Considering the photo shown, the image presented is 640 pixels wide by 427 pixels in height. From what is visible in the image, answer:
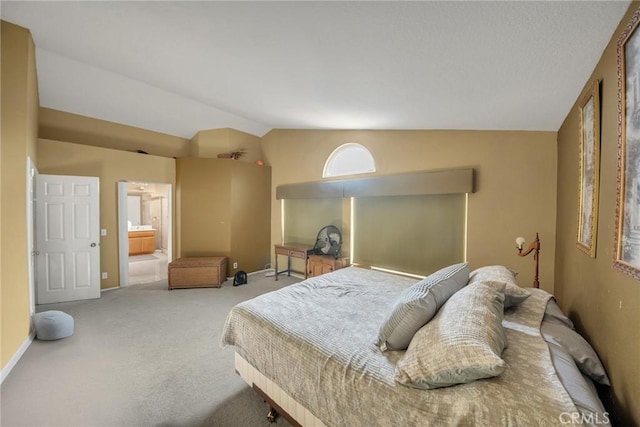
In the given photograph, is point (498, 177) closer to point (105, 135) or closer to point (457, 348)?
point (457, 348)

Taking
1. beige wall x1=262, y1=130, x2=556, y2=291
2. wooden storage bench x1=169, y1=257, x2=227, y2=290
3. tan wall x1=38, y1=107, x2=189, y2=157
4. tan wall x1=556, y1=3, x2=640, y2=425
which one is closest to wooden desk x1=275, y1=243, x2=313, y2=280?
wooden storage bench x1=169, y1=257, x2=227, y2=290

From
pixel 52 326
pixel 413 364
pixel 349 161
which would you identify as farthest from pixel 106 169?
pixel 413 364

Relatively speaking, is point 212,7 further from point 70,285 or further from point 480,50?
point 70,285

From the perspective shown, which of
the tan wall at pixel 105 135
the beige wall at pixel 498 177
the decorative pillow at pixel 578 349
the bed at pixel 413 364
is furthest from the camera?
the tan wall at pixel 105 135

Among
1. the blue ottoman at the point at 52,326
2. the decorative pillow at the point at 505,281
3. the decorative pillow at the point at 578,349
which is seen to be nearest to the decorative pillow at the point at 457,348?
the decorative pillow at the point at 578,349

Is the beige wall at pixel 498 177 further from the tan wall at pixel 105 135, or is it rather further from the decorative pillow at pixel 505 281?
the tan wall at pixel 105 135

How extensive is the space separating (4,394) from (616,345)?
12.4 ft

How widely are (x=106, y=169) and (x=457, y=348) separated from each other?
5295 millimetres

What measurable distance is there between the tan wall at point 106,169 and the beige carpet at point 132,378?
1.17m

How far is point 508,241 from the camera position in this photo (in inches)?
112

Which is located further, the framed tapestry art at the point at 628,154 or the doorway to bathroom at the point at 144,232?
the doorway to bathroom at the point at 144,232

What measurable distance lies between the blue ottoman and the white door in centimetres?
119

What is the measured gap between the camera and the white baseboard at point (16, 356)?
1965mm

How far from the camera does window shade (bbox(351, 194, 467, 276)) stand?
10.6ft
